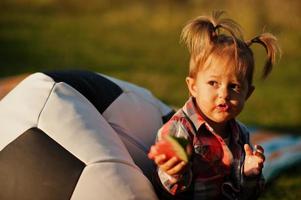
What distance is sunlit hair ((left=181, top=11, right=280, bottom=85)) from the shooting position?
11.1 feet

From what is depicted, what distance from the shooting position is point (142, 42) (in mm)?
13695

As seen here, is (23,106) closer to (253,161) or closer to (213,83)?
(213,83)

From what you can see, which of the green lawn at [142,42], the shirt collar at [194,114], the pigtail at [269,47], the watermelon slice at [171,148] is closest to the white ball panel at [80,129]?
the shirt collar at [194,114]

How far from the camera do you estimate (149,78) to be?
34.3ft

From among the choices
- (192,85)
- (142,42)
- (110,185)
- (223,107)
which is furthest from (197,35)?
(142,42)

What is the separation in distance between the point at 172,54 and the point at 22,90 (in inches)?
353

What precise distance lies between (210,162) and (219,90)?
365 mm

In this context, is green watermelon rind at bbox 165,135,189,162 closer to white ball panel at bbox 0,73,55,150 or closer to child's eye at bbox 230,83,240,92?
child's eye at bbox 230,83,240,92

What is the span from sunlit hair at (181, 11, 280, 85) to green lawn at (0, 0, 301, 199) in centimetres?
274

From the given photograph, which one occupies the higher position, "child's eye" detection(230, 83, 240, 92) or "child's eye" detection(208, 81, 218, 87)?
"child's eye" detection(208, 81, 218, 87)

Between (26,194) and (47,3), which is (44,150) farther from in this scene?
(47,3)

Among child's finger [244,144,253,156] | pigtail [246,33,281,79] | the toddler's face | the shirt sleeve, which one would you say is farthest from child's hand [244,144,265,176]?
pigtail [246,33,281,79]

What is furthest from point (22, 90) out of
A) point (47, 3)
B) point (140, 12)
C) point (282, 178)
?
point (47, 3)

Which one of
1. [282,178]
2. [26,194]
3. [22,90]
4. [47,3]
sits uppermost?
[22,90]
